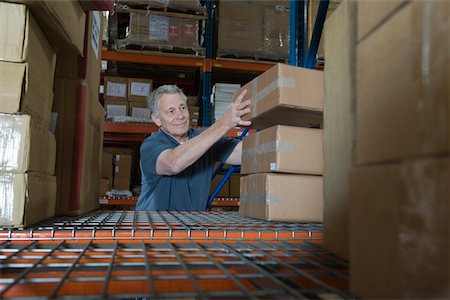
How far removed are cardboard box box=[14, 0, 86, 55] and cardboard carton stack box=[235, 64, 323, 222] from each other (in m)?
0.70

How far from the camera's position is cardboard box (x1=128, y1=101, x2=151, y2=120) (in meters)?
3.98

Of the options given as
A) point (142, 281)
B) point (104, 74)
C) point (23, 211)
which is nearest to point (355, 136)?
point (142, 281)

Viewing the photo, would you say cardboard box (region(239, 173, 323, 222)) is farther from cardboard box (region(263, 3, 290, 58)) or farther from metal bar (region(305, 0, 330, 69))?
cardboard box (region(263, 3, 290, 58))

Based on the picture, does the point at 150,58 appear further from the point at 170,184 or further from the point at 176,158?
the point at 176,158

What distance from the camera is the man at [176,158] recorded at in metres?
2.04

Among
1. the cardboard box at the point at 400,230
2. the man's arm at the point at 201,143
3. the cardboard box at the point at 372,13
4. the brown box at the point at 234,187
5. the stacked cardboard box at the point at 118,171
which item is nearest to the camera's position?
the cardboard box at the point at 400,230

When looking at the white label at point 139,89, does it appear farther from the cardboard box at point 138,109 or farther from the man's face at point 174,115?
the man's face at point 174,115

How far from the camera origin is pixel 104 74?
4.62 m

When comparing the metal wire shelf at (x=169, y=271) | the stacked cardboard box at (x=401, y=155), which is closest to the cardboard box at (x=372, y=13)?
the stacked cardboard box at (x=401, y=155)

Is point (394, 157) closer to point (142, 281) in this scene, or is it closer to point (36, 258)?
point (142, 281)

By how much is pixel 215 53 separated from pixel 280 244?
3.56m

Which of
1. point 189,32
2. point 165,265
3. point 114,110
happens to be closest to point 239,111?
point 165,265

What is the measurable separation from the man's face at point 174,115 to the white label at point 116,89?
1.64 m

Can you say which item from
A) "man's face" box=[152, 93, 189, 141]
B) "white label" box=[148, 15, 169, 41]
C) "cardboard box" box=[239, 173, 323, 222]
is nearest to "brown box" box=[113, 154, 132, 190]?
"white label" box=[148, 15, 169, 41]
